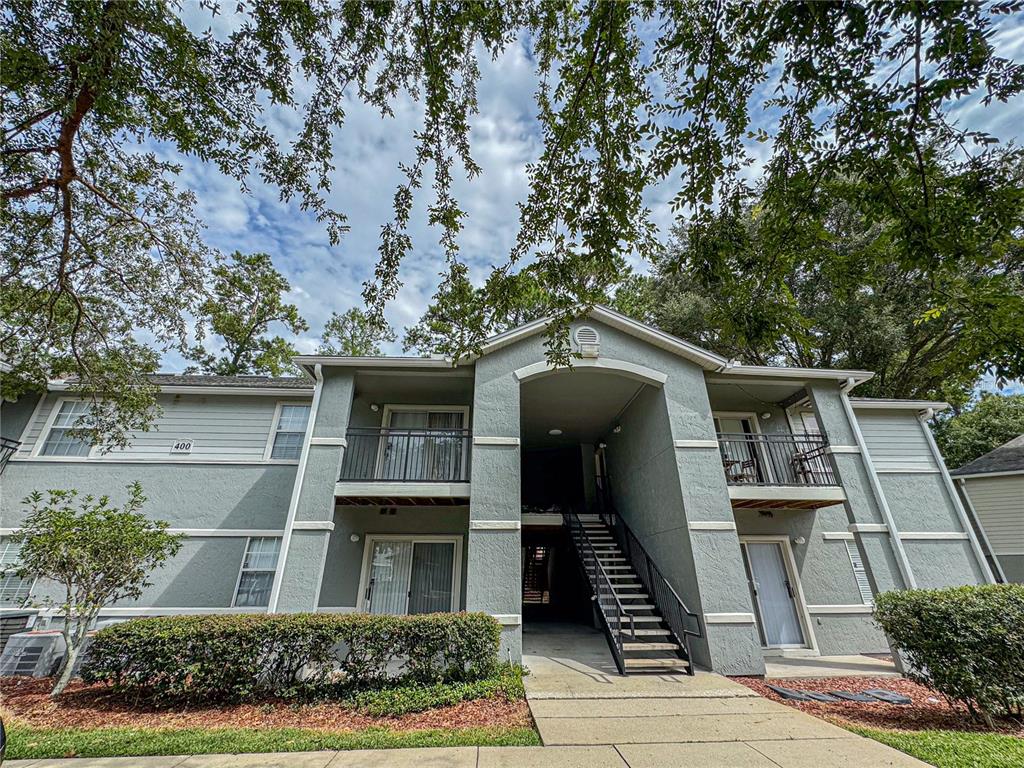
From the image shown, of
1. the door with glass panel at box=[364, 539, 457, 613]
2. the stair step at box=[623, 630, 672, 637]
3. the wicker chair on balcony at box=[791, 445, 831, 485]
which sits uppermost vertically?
the wicker chair on balcony at box=[791, 445, 831, 485]

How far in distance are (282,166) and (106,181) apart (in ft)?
9.47

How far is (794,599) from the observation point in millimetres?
9289

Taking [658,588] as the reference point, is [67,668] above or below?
below

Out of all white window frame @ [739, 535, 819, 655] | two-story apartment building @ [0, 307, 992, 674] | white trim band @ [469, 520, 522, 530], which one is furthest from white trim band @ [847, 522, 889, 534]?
white trim band @ [469, 520, 522, 530]

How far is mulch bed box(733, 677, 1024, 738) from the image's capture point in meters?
5.04

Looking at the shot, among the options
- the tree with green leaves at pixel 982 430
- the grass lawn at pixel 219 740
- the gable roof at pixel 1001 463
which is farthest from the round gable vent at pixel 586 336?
the tree with green leaves at pixel 982 430

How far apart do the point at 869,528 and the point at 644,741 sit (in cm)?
686

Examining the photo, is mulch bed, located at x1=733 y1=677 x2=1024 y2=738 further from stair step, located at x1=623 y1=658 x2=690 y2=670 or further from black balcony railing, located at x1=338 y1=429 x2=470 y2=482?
black balcony railing, located at x1=338 y1=429 x2=470 y2=482

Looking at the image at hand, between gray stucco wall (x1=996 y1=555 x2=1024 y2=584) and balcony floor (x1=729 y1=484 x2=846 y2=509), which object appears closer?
balcony floor (x1=729 y1=484 x2=846 y2=509)

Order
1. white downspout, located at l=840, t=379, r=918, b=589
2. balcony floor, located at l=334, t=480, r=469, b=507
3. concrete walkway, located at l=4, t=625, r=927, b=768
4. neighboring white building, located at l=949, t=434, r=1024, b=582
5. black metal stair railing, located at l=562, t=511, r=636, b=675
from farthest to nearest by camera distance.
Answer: neighboring white building, located at l=949, t=434, r=1024, b=582
balcony floor, located at l=334, t=480, r=469, b=507
white downspout, located at l=840, t=379, r=918, b=589
black metal stair railing, located at l=562, t=511, r=636, b=675
concrete walkway, located at l=4, t=625, r=927, b=768

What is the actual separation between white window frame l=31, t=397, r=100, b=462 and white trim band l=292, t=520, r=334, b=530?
18.0 feet

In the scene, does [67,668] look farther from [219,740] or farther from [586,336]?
[586,336]

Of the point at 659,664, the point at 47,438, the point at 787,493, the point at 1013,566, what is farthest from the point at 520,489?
the point at 1013,566

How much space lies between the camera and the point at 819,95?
360 cm
